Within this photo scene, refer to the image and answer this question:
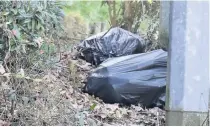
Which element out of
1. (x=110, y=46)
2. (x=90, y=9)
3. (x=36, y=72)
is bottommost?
(x=36, y=72)

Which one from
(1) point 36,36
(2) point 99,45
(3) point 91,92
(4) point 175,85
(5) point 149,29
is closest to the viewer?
(4) point 175,85

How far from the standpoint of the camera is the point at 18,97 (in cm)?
245

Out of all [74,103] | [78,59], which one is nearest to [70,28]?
[78,59]

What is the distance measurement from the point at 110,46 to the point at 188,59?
224 cm

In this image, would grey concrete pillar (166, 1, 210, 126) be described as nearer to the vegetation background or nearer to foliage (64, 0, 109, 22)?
the vegetation background

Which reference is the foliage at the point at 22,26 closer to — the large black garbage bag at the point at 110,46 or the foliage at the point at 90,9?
the large black garbage bag at the point at 110,46

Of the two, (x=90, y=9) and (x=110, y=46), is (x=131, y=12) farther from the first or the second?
(x=90, y=9)

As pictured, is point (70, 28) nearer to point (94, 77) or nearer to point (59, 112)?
point (94, 77)

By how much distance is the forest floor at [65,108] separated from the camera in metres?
2.29

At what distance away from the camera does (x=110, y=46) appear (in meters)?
4.17

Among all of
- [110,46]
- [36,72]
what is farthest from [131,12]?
[36,72]

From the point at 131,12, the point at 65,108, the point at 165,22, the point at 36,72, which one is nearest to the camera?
the point at 165,22

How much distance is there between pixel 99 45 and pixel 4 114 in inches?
80.4

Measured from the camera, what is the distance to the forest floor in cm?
229
